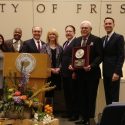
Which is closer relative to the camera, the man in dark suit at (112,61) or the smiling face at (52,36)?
the man in dark suit at (112,61)

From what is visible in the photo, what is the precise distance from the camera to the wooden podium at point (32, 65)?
474 cm

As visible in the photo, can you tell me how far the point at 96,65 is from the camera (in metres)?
5.42

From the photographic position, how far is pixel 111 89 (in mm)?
5488

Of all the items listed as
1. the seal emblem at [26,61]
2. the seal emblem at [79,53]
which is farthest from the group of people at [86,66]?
the seal emblem at [26,61]

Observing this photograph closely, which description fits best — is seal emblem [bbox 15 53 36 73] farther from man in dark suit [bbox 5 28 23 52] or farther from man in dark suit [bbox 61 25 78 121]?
man in dark suit [bbox 5 28 23 52]

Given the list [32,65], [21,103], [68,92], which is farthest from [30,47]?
[21,103]

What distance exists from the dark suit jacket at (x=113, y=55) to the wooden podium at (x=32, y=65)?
3.23 ft

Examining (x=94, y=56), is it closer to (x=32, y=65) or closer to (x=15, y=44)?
(x=32, y=65)

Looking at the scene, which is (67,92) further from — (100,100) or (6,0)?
(6,0)

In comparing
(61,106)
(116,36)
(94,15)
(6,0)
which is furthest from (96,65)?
(6,0)

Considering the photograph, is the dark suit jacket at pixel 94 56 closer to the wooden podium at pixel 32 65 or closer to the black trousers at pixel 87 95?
the black trousers at pixel 87 95

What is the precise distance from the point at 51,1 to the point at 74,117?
287 cm

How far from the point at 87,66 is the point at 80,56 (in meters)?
0.19

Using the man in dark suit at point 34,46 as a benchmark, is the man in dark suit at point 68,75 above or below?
below
